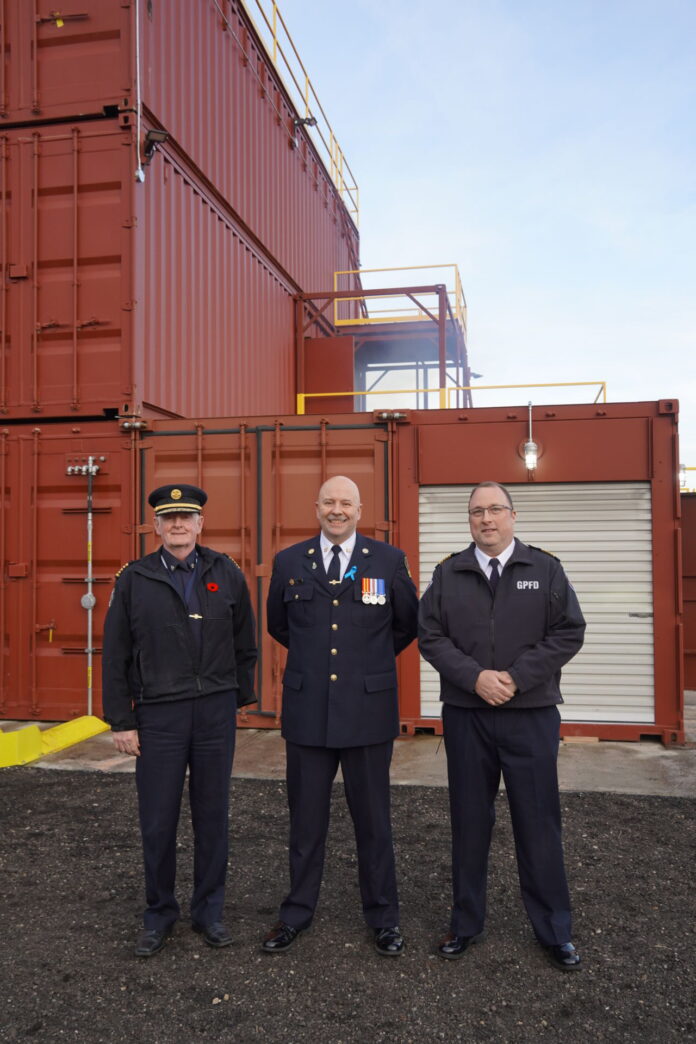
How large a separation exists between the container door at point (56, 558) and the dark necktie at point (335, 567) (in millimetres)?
4333

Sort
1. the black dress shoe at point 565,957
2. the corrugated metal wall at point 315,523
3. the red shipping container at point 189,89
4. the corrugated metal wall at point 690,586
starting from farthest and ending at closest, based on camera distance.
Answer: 1. the corrugated metal wall at point 690,586
2. the red shipping container at point 189,89
3. the corrugated metal wall at point 315,523
4. the black dress shoe at point 565,957

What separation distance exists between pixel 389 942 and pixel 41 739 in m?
4.27

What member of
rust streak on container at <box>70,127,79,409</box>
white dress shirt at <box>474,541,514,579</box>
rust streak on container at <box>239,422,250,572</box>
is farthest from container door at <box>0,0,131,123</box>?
white dress shirt at <box>474,541,514,579</box>

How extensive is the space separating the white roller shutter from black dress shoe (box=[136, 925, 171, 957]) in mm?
4092

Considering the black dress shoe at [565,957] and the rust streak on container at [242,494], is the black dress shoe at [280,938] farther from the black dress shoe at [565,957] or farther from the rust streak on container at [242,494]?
the rust streak on container at [242,494]

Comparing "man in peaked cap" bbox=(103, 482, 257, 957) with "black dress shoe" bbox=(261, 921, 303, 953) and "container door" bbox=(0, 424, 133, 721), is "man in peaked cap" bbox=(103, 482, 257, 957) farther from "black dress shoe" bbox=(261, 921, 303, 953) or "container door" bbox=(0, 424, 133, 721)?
"container door" bbox=(0, 424, 133, 721)

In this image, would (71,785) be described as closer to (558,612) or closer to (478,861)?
(478,861)

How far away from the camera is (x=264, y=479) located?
7266mm

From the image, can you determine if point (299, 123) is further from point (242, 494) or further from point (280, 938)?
point (280, 938)

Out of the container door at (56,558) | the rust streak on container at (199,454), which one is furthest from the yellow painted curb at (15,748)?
the rust streak on container at (199,454)

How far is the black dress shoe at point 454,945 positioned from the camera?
3.13 m

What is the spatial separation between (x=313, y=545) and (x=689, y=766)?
4185 mm

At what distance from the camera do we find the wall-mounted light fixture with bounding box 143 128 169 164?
7.31 m

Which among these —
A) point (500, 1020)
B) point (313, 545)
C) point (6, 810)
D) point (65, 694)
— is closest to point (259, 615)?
point (65, 694)
